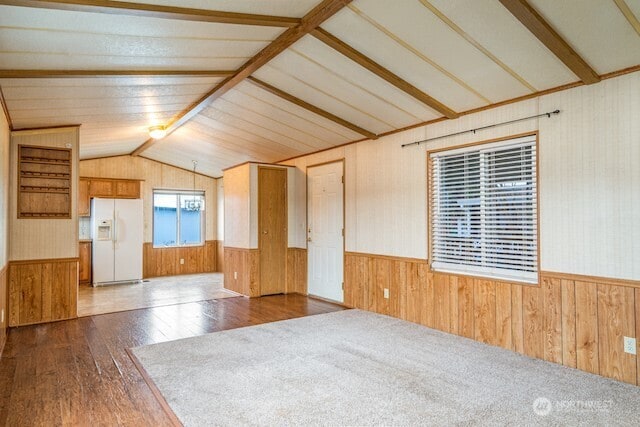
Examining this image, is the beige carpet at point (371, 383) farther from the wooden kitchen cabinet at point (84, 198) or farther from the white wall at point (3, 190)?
the wooden kitchen cabinet at point (84, 198)

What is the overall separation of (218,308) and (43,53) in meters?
3.76

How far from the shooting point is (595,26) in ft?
8.34

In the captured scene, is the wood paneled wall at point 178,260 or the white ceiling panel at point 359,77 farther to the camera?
the wood paneled wall at point 178,260

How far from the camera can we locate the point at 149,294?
666 cm

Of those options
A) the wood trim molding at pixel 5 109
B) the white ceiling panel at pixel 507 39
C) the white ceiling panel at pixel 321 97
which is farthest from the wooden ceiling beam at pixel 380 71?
the wood trim molding at pixel 5 109

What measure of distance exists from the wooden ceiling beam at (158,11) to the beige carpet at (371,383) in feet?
8.46

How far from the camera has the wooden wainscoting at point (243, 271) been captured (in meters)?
6.41

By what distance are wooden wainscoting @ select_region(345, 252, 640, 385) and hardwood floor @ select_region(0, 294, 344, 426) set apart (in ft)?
4.16

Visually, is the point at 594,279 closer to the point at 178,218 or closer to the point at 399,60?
the point at 399,60

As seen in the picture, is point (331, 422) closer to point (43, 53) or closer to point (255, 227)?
point (43, 53)

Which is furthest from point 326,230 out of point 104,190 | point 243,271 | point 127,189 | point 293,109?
point 104,190

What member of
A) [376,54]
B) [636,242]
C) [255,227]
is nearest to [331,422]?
[636,242]

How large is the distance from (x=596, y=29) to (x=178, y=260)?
8.75m

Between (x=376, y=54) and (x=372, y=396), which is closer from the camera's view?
(x=372, y=396)
